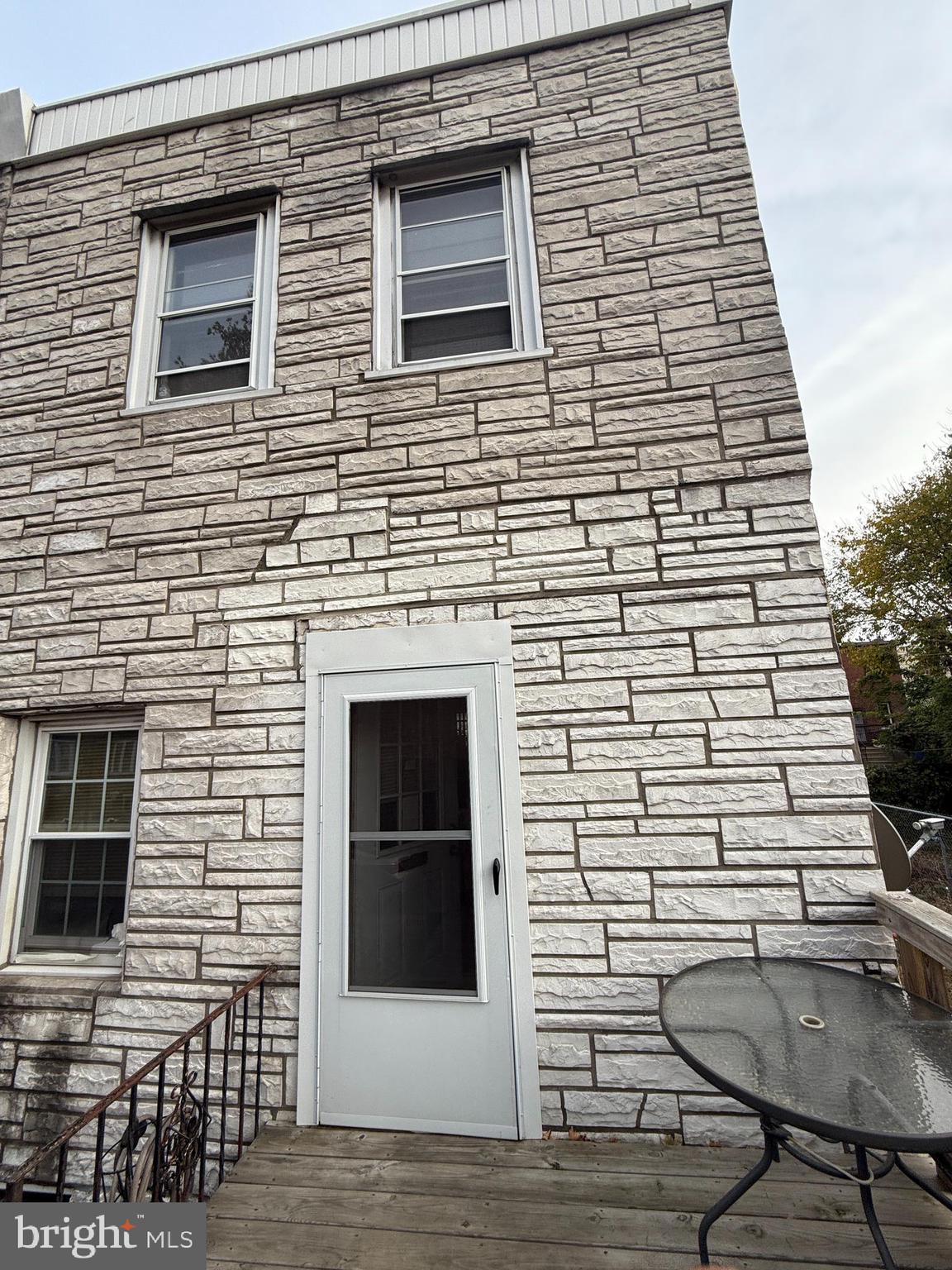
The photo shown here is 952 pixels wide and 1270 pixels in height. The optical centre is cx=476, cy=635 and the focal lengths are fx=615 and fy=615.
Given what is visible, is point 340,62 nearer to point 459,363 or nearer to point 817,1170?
point 459,363

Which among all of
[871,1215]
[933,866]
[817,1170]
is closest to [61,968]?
[817,1170]

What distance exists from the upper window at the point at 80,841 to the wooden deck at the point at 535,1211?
4.55ft

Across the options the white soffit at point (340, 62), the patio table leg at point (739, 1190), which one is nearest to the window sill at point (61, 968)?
the patio table leg at point (739, 1190)

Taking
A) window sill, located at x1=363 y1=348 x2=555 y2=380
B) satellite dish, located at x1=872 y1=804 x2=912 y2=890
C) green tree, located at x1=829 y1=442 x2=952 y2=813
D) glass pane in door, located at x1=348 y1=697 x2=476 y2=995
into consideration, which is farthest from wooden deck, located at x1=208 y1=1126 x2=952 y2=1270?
green tree, located at x1=829 y1=442 x2=952 y2=813

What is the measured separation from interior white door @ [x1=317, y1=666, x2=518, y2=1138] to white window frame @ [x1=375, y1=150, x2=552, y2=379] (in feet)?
5.43

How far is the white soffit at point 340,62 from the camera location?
134 inches

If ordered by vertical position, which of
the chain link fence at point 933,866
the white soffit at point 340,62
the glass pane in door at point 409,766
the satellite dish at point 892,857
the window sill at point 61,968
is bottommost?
the chain link fence at point 933,866

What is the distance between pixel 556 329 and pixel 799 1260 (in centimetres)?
361

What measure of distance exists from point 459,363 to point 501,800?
218cm

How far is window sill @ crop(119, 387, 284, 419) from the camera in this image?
3311 mm

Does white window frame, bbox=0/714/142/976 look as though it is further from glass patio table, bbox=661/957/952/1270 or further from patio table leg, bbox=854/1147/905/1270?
patio table leg, bbox=854/1147/905/1270

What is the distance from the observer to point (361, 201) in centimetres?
345

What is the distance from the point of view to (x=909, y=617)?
55.8ft

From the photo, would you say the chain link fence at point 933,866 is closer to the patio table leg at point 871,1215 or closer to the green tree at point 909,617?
the green tree at point 909,617
